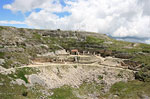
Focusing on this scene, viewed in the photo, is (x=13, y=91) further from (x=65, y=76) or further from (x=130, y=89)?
(x=130, y=89)

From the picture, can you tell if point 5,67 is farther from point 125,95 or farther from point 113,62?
point 113,62

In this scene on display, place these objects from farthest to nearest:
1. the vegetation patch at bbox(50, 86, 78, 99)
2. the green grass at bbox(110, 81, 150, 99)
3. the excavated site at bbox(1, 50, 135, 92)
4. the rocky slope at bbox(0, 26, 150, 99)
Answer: the excavated site at bbox(1, 50, 135, 92)
the green grass at bbox(110, 81, 150, 99)
the vegetation patch at bbox(50, 86, 78, 99)
the rocky slope at bbox(0, 26, 150, 99)

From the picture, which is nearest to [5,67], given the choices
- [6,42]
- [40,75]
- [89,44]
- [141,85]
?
[40,75]

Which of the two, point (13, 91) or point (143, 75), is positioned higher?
point (13, 91)

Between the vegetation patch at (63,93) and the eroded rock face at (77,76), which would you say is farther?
A: the eroded rock face at (77,76)

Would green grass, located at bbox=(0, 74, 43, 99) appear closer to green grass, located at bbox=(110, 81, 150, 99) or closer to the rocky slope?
the rocky slope

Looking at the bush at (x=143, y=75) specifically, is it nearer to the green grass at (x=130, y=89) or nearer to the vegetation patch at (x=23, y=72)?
the green grass at (x=130, y=89)

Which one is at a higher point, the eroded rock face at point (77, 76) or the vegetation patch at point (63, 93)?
the eroded rock face at point (77, 76)

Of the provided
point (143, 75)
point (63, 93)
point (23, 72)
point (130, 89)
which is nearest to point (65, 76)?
point (63, 93)

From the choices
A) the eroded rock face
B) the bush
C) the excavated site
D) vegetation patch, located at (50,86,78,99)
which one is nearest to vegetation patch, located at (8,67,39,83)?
the excavated site

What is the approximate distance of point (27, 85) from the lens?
44406 millimetres


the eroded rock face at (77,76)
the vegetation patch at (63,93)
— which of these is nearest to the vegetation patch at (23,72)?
the eroded rock face at (77,76)

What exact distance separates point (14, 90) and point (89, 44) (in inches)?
2839

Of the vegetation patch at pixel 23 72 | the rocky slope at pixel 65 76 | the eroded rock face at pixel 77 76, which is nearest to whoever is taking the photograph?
the rocky slope at pixel 65 76
